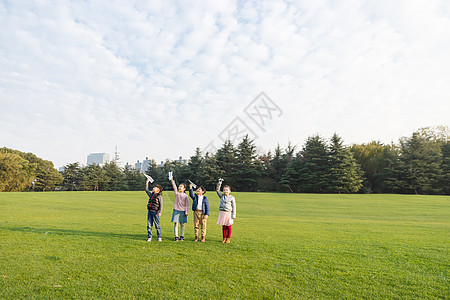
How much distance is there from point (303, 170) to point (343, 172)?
24.9 feet

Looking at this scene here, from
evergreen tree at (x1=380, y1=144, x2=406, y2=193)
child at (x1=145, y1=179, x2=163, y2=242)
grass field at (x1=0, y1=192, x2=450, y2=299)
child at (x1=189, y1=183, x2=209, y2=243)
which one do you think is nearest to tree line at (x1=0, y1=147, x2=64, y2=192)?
grass field at (x1=0, y1=192, x2=450, y2=299)

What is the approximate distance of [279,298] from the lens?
4309mm

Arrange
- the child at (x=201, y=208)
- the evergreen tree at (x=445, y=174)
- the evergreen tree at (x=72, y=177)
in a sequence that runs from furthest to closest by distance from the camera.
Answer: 1. the evergreen tree at (x=72, y=177)
2. the evergreen tree at (x=445, y=174)
3. the child at (x=201, y=208)

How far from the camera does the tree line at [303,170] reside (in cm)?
4559

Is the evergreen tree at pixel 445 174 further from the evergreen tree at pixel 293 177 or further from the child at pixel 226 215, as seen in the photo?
the child at pixel 226 215

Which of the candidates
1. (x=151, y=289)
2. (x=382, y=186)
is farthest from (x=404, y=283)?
(x=382, y=186)

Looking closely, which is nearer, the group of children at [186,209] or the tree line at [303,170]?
the group of children at [186,209]

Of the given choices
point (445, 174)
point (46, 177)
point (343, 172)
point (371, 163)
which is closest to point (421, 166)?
point (445, 174)

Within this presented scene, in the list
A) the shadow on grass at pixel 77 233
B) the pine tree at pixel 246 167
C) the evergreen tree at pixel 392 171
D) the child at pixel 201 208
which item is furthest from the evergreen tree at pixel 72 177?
the evergreen tree at pixel 392 171

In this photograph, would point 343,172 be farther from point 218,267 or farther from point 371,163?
point 218,267

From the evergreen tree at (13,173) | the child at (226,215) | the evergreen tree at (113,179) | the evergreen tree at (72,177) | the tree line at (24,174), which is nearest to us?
the child at (226,215)

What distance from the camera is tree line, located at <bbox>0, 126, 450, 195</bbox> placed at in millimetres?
45594

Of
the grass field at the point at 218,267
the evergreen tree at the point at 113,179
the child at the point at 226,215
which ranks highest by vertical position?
the evergreen tree at the point at 113,179

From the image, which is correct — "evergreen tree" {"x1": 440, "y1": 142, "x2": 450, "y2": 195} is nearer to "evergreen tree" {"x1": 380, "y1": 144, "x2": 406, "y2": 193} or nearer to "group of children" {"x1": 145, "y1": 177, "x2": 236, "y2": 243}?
"evergreen tree" {"x1": 380, "y1": 144, "x2": 406, "y2": 193}
